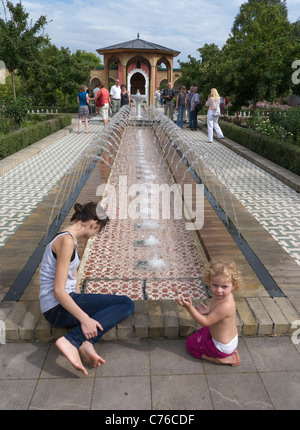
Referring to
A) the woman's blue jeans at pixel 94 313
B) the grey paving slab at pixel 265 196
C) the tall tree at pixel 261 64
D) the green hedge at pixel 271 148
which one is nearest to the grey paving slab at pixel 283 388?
the woman's blue jeans at pixel 94 313

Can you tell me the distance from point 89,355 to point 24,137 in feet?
27.1

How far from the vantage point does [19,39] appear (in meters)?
16.2

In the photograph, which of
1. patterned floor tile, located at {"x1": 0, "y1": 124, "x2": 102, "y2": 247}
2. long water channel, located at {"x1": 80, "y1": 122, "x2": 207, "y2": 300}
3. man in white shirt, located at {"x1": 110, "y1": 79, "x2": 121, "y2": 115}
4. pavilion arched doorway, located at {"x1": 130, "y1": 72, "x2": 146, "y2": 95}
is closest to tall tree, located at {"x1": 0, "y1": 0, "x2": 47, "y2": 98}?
man in white shirt, located at {"x1": 110, "y1": 79, "x2": 121, "y2": 115}

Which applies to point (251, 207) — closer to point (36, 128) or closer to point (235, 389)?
point (235, 389)

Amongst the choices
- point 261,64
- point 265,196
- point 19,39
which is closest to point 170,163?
point 265,196

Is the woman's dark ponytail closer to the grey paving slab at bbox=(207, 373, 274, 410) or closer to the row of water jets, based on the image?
the grey paving slab at bbox=(207, 373, 274, 410)

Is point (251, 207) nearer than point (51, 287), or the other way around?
point (51, 287)

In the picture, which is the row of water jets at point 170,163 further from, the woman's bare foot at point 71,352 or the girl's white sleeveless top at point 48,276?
Result: the woman's bare foot at point 71,352

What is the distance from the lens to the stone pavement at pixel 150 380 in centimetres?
191

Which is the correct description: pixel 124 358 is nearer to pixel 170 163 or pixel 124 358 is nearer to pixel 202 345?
pixel 202 345

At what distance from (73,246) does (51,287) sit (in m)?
0.32

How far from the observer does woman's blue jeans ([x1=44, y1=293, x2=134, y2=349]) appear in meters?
2.19

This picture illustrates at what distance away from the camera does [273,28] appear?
544 inches
